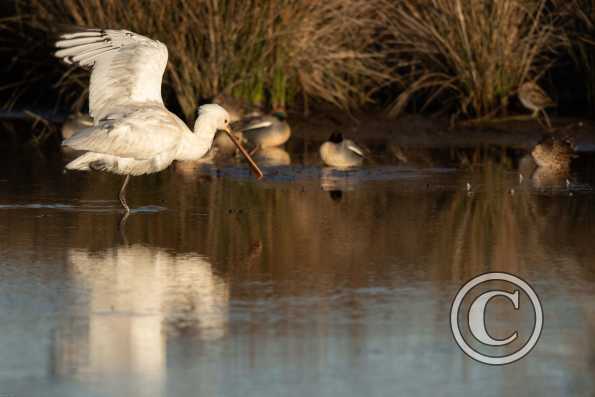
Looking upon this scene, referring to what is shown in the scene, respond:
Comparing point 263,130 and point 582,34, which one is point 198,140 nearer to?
point 263,130

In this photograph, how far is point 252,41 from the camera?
53.3ft

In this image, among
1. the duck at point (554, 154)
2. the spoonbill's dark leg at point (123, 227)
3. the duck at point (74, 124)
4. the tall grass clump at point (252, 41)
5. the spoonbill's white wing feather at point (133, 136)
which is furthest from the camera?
the tall grass clump at point (252, 41)

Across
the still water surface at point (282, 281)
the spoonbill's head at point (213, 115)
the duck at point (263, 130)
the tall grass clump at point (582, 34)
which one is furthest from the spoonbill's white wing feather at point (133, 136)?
the tall grass clump at point (582, 34)

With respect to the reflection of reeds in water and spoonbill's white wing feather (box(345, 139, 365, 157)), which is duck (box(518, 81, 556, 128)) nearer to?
spoonbill's white wing feather (box(345, 139, 365, 157))

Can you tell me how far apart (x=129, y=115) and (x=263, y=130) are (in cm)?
507

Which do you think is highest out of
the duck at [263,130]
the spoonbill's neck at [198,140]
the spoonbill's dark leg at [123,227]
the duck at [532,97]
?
the duck at [532,97]

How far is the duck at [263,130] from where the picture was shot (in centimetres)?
1498

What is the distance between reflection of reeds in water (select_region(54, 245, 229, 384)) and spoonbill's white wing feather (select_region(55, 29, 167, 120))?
72.8 inches

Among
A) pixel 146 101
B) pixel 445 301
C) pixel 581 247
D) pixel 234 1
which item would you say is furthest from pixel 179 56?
pixel 445 301

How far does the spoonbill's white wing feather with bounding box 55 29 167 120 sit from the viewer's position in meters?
10.4

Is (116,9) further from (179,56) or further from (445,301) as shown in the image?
(445,301)

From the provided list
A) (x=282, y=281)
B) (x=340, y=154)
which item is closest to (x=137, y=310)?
(x=282, y=281)

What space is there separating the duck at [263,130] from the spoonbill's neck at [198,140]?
452 centimetres

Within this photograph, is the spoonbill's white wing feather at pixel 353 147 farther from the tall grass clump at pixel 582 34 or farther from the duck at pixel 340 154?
the tall grass clump at pixel 582 34
